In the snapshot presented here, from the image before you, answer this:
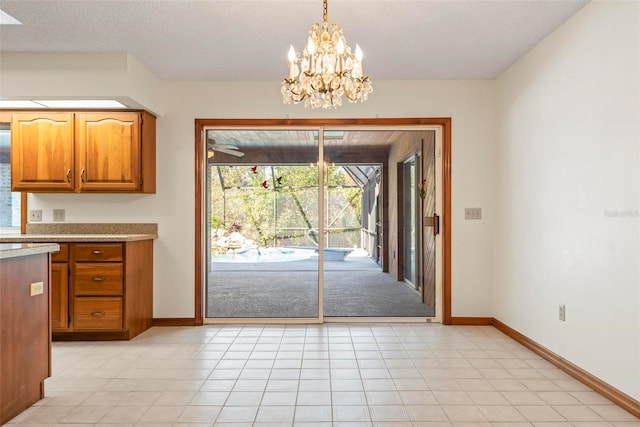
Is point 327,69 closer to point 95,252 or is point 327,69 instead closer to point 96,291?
point 95,252

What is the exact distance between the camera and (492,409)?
96.3 inches

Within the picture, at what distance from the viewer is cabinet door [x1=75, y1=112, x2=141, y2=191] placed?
13.3 ft

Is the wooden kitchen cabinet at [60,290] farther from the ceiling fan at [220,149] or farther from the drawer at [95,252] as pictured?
the ceiling fan at [220,149]

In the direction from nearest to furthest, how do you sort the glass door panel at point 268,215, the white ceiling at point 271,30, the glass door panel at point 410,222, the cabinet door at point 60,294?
the white ceiling at point 271,30 → the cabinet door at point 60,294 → the glass door panel at point 268,215 → the glass door panel at point 410,222

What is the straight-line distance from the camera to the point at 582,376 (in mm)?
2846

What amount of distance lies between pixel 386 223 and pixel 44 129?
3354 mm

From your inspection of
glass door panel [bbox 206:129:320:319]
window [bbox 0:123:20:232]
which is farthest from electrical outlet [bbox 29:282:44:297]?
window [bbox 0:123:20:232]

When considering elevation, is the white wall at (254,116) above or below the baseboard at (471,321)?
above

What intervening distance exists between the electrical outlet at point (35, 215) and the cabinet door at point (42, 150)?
0.35 meters

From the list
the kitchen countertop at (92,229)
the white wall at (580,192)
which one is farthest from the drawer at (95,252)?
the white wall at (580,192)

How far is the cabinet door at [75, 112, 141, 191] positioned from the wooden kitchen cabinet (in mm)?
692

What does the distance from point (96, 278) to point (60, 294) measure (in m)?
0.32

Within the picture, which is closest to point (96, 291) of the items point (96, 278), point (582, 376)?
point (96, 278)

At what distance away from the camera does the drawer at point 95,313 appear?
148 inches
